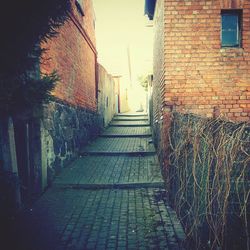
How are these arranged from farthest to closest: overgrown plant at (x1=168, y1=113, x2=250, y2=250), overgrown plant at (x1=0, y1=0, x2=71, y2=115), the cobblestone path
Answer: the cobblestone path < overgrown plant at (x1=0, y1=0, x2=71, y2=115) < overgrown plant at (x1=168, y1=113, x2=250, y2=250)

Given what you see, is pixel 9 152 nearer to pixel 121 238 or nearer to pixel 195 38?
pixel 121 238

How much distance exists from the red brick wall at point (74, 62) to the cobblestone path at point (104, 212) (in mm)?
2244

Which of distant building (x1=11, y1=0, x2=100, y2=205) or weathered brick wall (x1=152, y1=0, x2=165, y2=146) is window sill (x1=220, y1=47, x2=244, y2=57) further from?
distant building (x1=11, y1=0, x2=100, y2=205)

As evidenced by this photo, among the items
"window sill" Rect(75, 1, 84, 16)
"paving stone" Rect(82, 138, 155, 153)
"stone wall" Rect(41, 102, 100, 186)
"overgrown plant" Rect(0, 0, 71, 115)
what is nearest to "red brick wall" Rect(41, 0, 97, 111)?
"window sill" Rect(75, 1, 84, 16)

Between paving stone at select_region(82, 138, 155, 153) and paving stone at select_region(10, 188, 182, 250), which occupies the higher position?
paving stone at select_region(82, 138, 155, 153)

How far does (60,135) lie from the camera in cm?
A: 723

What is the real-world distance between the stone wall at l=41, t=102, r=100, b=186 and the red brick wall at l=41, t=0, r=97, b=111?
36 centimetres

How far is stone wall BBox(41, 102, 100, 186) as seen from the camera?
6.13 meters

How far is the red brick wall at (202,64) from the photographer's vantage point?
20.1 ft

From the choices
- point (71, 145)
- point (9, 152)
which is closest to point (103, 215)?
point (9, 152)

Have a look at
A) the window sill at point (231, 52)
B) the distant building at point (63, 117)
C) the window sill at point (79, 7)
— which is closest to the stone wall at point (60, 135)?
the distant building at point (63, 117)

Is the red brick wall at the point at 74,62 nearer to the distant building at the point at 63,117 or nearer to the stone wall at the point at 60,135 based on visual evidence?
the distant building at the point at 63,117

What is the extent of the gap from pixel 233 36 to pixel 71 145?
5.15 metres

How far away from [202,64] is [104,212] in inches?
146
